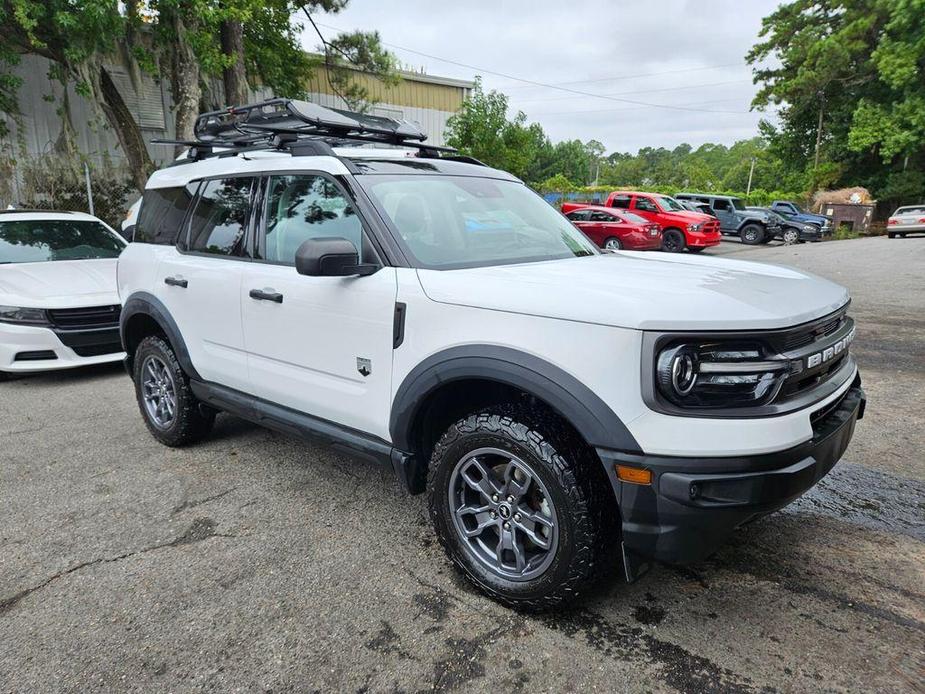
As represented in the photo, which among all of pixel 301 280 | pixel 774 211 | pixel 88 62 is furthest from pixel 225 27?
pixel 774 211

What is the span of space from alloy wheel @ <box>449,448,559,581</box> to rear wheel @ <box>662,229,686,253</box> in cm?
1747

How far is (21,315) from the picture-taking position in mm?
5691

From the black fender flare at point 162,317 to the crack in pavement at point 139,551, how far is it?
1070mm

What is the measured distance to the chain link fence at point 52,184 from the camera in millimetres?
12961

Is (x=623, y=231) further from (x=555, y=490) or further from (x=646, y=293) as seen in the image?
(x=555, y=490)

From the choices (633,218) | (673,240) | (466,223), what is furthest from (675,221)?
(466,223)

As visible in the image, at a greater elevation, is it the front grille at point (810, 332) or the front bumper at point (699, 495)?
the front grille at point (810, 332)

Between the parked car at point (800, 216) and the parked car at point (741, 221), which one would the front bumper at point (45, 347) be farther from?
the parked car at point (800, 216)

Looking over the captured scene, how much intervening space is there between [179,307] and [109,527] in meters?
1.38

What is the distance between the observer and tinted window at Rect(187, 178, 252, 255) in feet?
11.6

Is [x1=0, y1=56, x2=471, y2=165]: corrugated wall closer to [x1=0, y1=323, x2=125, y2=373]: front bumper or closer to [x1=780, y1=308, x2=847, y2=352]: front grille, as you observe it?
[x1=0, y1=323, x2=125, y2=373]: front bumper

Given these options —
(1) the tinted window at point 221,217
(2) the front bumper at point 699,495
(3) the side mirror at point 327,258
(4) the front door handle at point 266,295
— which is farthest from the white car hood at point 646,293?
(1) the tinted window at point 221,217

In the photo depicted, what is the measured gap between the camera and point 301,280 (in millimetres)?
3049

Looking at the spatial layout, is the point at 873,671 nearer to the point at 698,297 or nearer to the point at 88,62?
the point at 698,297
